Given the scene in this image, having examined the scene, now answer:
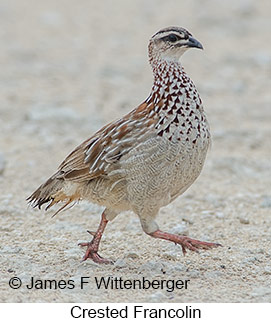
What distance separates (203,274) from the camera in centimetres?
650

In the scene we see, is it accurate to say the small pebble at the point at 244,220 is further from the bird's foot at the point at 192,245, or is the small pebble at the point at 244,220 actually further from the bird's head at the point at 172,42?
the bird's head at the point at 172,42

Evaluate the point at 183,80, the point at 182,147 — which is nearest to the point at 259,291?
the point at 182,147

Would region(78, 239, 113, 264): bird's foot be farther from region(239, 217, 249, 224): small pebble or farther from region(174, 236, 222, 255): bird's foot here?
Result: region(239, 217, 249, 224): small pebble

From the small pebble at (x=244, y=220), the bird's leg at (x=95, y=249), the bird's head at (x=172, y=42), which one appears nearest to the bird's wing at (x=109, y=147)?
the bird's head at (x=172, y=42)

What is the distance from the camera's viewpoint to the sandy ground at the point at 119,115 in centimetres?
654

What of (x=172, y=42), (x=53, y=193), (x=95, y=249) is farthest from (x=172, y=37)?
(x=95, y=249)

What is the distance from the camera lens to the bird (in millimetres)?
6332

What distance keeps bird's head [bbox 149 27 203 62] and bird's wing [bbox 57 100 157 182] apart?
416 millimetres

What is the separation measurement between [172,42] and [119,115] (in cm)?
511

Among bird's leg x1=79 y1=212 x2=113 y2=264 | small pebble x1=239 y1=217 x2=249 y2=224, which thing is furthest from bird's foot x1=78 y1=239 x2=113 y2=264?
small pebble x1=239 y1=217 x2=249 y2=224

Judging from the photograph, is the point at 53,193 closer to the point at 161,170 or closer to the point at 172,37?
the point at 161,170

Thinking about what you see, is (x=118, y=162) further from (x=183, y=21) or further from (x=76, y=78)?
(x=183, y=21)

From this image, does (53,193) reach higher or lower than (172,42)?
lower

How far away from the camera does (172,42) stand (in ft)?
21.4
